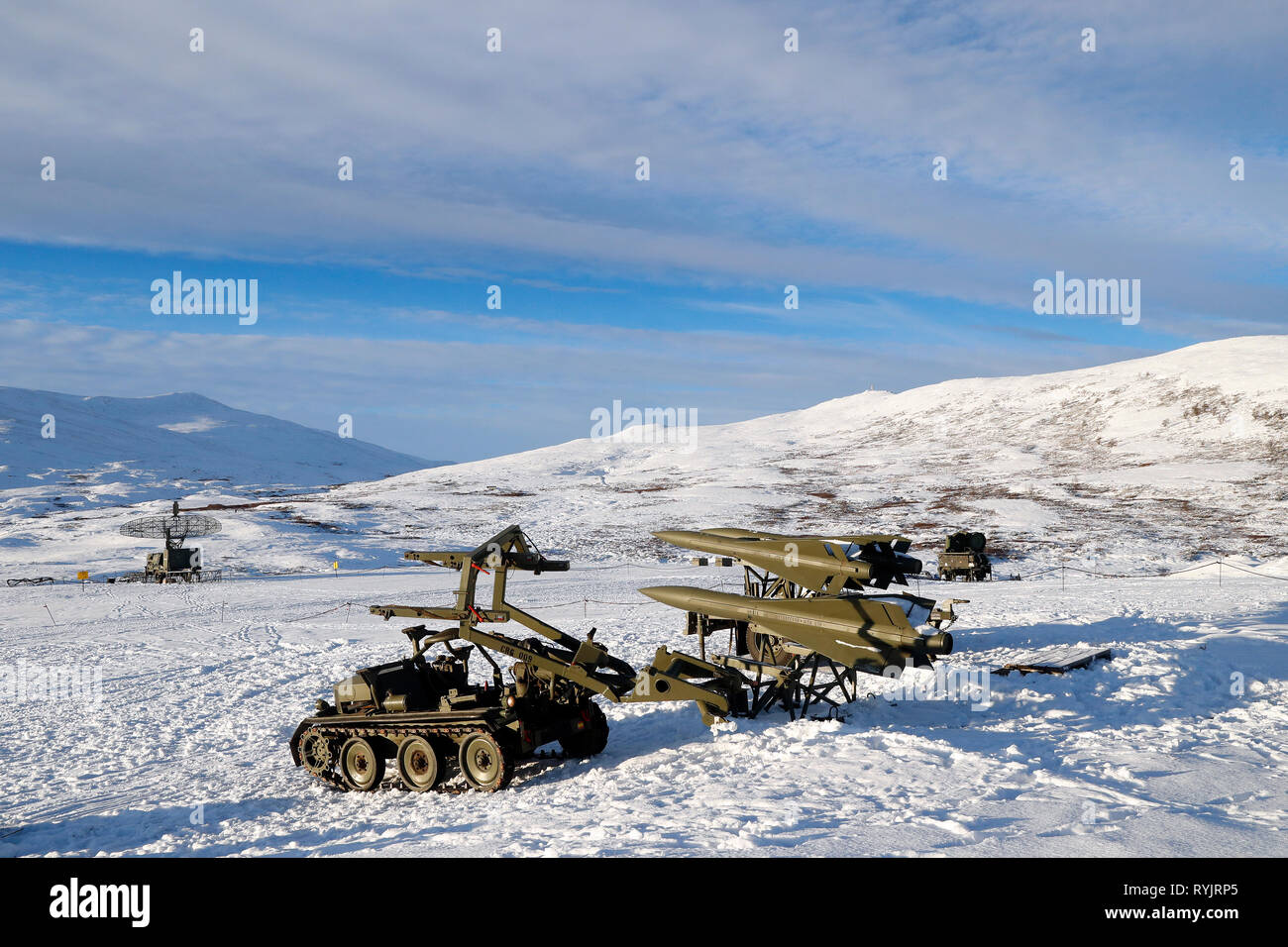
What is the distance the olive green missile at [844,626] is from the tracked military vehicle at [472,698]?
110 centimetres

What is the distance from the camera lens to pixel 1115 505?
202ft

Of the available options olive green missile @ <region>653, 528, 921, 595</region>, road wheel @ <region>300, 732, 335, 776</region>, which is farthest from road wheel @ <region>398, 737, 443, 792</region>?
olive green missile @ <region>653, 528, 921, 595</region>

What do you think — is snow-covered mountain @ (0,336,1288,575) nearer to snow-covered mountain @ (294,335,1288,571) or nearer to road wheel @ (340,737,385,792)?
snow-covered mountain @ (294,335,1288,571)

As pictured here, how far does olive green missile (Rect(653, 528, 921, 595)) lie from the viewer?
1388 centimetres

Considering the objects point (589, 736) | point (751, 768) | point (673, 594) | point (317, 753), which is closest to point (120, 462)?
point (317, 753)

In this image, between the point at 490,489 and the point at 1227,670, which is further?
the point at 490,489

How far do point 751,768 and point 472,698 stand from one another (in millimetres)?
4011

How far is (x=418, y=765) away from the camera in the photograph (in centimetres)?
1218

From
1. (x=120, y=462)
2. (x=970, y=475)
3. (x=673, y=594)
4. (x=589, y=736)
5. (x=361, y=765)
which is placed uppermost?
(x=120, y=462)

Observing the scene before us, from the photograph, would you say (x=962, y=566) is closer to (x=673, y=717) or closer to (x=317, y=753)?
(x=673, y=717)

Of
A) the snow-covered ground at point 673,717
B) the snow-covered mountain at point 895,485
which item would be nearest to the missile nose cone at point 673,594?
the snow-covered ground at point 673,717

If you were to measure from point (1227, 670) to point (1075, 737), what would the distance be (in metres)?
5.92
